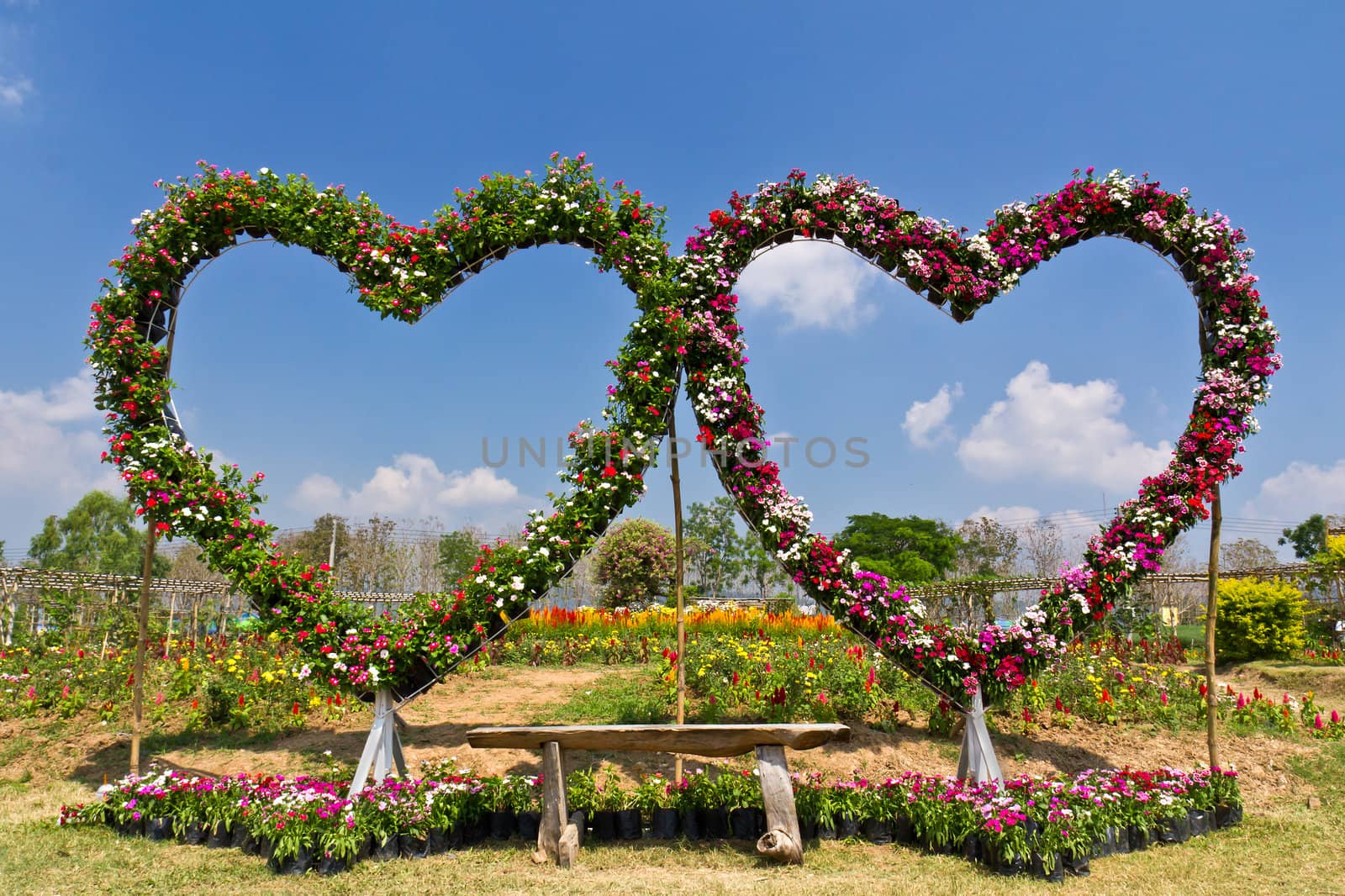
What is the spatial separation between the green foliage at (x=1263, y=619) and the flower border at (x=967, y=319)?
26.1ft

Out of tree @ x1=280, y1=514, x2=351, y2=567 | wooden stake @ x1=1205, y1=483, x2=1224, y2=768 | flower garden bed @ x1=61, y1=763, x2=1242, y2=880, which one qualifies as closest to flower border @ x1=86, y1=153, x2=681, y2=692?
flower garden bed @ x1=61, y1=763, x2=1242, y2=880

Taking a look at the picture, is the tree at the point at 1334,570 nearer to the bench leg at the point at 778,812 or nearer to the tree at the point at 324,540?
the bench leg at the point at 778,812

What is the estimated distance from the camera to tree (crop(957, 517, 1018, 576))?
33.8 m

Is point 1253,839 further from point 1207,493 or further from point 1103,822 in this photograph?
point 1207,493

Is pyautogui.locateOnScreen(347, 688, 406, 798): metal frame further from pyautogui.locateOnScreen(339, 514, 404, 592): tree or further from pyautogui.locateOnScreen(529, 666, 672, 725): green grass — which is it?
pyautogui.locateOnScreen(339, 514, 404, 592): tree

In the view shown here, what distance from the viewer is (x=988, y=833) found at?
492 centimetres

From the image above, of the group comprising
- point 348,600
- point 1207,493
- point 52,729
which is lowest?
point 52,729

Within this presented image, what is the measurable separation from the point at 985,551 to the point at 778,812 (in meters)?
32.3

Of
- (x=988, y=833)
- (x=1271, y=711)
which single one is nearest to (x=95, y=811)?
(x=988, y=833)

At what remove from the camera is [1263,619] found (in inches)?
500

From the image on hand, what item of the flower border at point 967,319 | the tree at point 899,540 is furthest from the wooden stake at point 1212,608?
the tree at point 899,540

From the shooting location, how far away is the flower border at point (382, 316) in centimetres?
614

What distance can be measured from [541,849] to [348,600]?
249 cm

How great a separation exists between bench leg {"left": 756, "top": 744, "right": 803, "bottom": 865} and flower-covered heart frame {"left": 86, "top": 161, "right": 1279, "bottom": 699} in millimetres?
1571
